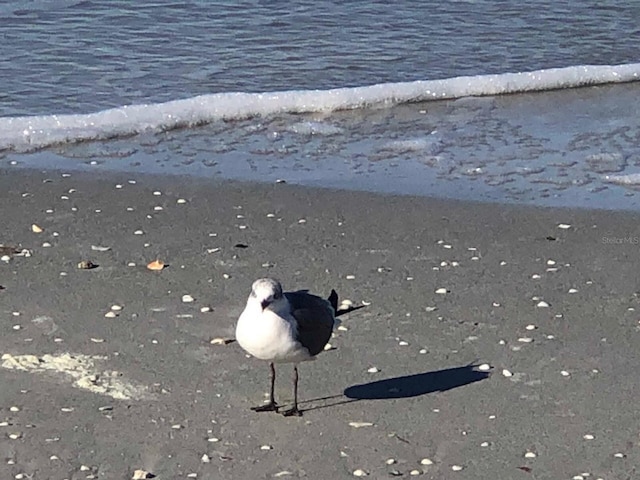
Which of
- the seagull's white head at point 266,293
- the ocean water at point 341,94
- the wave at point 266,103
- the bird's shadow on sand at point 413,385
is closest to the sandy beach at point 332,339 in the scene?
the bird's shadow on sand at point 413,385

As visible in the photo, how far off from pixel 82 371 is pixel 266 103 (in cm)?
454

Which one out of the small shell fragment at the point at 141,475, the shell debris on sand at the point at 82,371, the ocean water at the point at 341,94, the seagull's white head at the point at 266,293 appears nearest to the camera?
the small shell fragment at the point at 141,475

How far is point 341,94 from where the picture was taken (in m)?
9.55

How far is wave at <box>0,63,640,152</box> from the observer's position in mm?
8438

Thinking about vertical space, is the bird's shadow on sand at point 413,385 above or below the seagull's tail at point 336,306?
below

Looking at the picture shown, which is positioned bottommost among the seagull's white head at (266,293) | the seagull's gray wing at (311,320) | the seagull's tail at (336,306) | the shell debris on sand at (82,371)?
the shell debris on sand at (82,371)

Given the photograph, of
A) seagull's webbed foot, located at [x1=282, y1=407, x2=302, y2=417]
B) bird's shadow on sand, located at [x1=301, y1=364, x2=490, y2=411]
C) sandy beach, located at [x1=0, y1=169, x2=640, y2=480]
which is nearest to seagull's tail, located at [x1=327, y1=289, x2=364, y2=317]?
sandy beach, located at [x1=0, y1=169, x2=640, y2=480]

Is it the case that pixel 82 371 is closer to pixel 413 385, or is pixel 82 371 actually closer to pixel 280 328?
pixel 280 328

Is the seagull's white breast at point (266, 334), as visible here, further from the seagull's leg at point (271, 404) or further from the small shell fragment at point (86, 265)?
the small shell fragment at point (86, 265)

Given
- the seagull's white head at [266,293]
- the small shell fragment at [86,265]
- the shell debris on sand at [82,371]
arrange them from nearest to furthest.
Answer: the seagull's white head at [266,293] → the shell debris on sand at [82,371] → the small shell fragment at [86,265]

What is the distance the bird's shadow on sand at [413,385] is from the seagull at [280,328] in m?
0.20

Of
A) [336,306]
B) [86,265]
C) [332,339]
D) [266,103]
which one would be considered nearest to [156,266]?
[86,265]

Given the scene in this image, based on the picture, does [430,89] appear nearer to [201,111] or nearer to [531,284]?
[201,111]

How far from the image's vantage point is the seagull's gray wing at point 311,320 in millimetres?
4645
